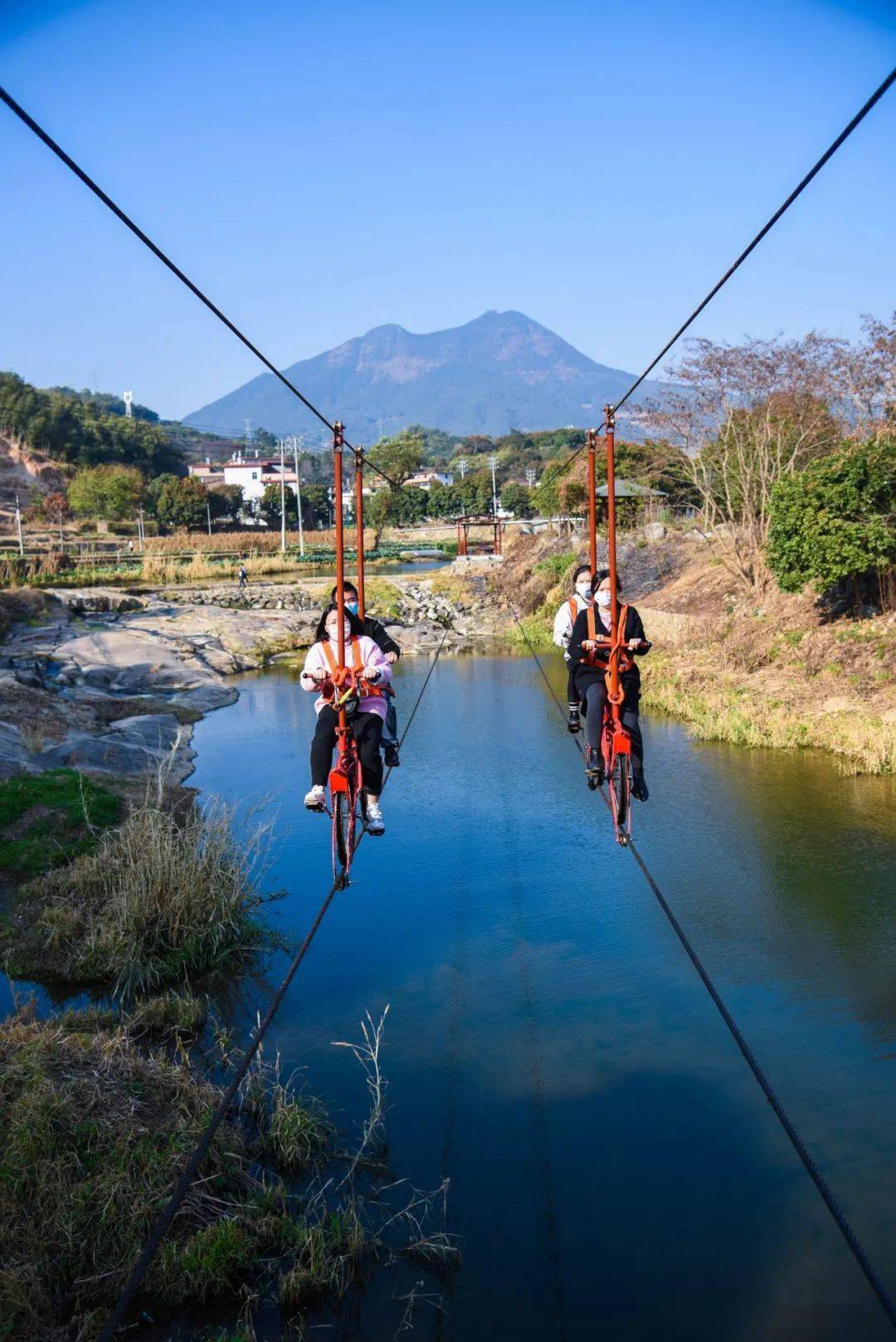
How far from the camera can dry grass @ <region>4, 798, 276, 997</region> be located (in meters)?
10.9

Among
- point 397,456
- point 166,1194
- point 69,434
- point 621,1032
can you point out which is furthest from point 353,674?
point 69,434

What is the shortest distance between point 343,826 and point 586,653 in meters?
2.34

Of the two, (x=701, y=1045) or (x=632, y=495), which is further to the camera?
(x=632, y=495)

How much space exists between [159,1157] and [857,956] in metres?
7.61

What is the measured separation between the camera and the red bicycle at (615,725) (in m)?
8.40

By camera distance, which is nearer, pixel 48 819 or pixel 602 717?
pixel 602 717

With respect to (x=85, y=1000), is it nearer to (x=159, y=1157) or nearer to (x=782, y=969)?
(x=159, y=1157)

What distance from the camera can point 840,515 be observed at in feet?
66.6

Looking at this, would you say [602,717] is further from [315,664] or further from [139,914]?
[139,914]

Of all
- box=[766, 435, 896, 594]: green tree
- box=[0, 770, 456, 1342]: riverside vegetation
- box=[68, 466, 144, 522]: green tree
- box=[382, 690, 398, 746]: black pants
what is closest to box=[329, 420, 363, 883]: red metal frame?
box=[382, 690, 398, 746]: black pants

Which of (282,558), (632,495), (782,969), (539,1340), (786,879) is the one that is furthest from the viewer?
(282,558)

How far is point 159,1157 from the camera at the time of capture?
7.33 meters

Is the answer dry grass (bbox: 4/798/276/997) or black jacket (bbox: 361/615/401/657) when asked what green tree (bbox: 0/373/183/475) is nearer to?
dry grass (bbox: 4/798/276/997)

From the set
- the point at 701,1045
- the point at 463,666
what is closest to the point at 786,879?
the point at 701,1045
